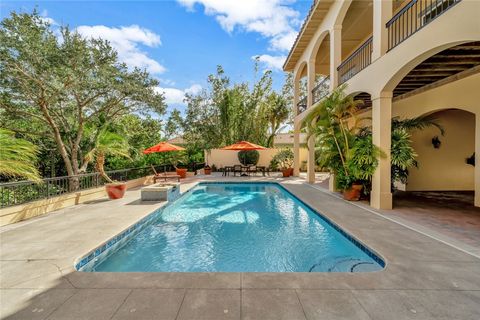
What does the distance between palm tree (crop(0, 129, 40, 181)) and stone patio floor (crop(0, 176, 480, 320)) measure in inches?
58.4

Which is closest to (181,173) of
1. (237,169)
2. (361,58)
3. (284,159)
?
(237,169)

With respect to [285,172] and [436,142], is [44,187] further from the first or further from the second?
[436,142]

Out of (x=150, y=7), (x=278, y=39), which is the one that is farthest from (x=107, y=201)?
(x=278, y=39)

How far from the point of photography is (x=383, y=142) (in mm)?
6988

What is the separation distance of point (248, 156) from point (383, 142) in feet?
40.8

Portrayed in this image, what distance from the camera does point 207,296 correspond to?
2.82 m

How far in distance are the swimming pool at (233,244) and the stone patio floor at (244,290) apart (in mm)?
498

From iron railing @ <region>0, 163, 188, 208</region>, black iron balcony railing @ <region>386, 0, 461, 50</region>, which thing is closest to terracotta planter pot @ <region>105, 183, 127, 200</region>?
iron railing @ <region>0, 163, 188, 208</region>

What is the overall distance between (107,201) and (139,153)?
715cm

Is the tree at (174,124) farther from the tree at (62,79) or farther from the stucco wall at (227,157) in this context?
the tree at (62,79)

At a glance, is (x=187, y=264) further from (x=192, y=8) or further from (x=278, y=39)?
(x=278, y=39)

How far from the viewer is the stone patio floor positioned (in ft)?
8.29

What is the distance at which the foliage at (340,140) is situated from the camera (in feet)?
25.1

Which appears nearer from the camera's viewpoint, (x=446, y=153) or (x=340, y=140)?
(x=340, y=140)
